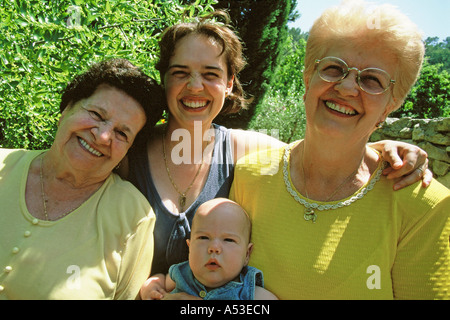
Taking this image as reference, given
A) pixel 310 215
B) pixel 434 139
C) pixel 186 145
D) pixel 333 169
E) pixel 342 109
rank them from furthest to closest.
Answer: pixel 434 139 < pixel 186 145 < pixel 333 169 < pixel 310 215 < pixel 342 109

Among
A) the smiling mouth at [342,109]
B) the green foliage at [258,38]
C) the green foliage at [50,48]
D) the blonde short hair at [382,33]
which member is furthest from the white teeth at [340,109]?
the green foliage at [258,38]

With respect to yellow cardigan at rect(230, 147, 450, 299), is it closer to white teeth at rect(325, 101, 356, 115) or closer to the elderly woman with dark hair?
white teeth at rect(325, 101, 356, 115)

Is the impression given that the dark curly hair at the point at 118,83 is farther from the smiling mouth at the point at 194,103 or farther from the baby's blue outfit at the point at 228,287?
the baby's blue outfit at the point at 228,287

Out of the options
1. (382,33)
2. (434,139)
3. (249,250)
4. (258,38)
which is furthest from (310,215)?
(258,38)

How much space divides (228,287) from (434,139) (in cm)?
622

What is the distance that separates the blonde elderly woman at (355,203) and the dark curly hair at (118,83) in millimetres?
964

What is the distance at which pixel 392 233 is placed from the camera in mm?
1940

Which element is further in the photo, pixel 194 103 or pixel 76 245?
pixel 194 103

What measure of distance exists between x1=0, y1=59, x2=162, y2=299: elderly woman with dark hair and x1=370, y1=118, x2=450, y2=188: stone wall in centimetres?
610

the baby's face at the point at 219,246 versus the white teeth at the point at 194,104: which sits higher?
the white teeth at the point at 194,104

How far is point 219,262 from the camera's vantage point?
6.68 feet

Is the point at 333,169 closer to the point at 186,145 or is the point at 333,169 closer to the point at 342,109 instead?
the point at 342,109

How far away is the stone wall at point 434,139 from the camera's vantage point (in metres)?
6.64

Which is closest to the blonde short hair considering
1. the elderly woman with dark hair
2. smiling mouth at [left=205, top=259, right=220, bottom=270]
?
the elderly woman with dark hair
